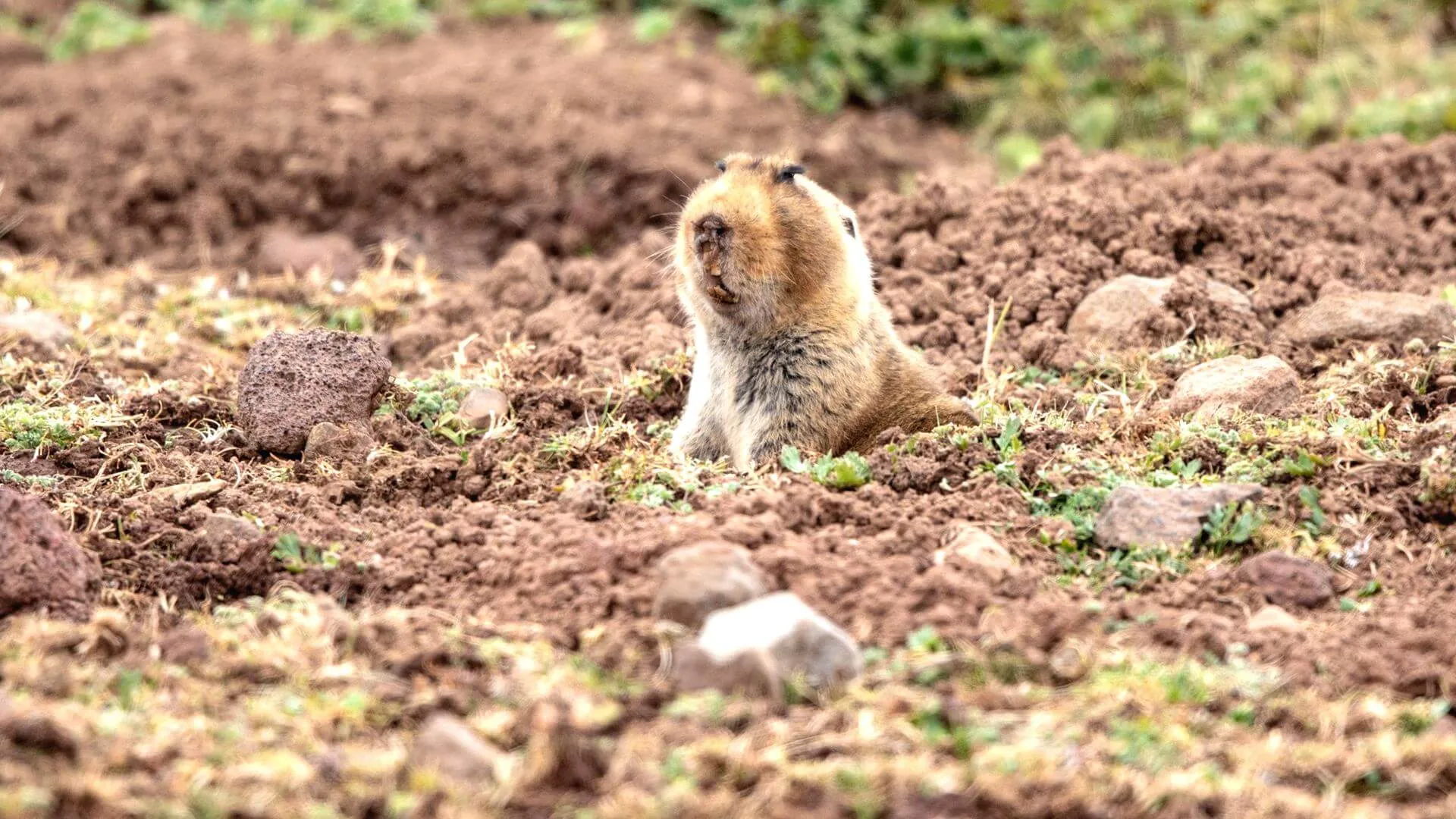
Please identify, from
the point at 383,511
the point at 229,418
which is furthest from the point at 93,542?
the point at 229,418

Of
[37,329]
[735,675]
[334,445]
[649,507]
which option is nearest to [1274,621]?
[735,675]

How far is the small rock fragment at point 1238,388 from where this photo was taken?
5332 mm

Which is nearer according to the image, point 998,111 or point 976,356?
point 976,356

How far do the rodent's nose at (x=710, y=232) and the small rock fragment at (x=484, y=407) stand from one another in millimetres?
914

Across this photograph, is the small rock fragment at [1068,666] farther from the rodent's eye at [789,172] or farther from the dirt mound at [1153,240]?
the dirt mound at [1153,240]

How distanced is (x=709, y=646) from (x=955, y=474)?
1.45 m

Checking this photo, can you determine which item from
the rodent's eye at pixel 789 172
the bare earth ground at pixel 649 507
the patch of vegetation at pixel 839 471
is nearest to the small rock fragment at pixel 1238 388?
the bare earth ground at pixel 649 507

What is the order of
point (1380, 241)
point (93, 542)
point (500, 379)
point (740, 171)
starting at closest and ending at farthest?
point (93, 542) < point (740, 171) < point (500, 379) < point (1380, 241)

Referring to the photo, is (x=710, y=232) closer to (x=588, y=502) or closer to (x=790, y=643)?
(x=588, y=502)

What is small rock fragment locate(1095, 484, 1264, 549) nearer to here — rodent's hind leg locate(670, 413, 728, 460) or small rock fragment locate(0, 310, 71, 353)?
rodent's hind leg locate(670, 413, 728, 460)

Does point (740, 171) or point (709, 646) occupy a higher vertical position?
point (740, 171)

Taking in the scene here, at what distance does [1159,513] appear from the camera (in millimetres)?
4445

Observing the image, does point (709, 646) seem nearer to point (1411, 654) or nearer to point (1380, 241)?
point (1411, 654)

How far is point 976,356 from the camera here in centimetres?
627
